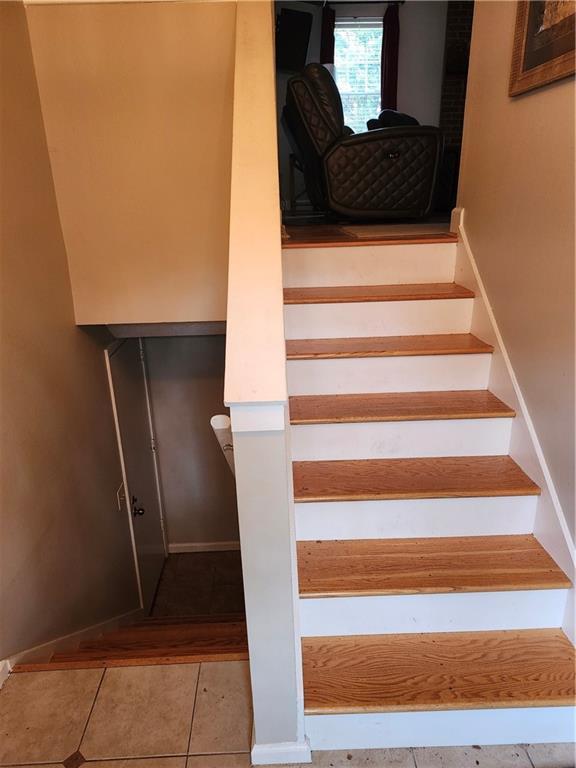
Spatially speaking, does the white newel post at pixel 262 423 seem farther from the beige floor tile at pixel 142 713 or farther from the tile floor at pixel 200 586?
the tile floor at pixel 200 586

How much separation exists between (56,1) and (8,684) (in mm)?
2600

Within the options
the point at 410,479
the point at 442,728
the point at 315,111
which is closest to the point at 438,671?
the point at 442,728

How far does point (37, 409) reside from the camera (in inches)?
82.7

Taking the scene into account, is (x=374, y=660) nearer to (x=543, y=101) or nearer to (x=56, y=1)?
(x=543, y=101)

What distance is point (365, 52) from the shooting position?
530cm

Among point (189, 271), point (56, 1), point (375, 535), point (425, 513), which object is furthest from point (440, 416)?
point (56, 1)

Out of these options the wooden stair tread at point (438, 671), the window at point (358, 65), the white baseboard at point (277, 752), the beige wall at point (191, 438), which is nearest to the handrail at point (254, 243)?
the wooden stair tread at point (438, 671)

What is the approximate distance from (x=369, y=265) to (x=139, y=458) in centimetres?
Answer: 228

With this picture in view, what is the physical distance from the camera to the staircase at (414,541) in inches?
53.4

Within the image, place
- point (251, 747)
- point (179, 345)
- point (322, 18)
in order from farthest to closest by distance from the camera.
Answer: point (322, 18), point (179, 345), point (251, 747)

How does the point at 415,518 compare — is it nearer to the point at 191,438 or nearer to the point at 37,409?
the point at 37,409

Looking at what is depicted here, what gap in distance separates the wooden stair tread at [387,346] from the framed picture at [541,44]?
851mm

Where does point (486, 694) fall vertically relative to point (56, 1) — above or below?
below

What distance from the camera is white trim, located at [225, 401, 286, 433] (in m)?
1.01
